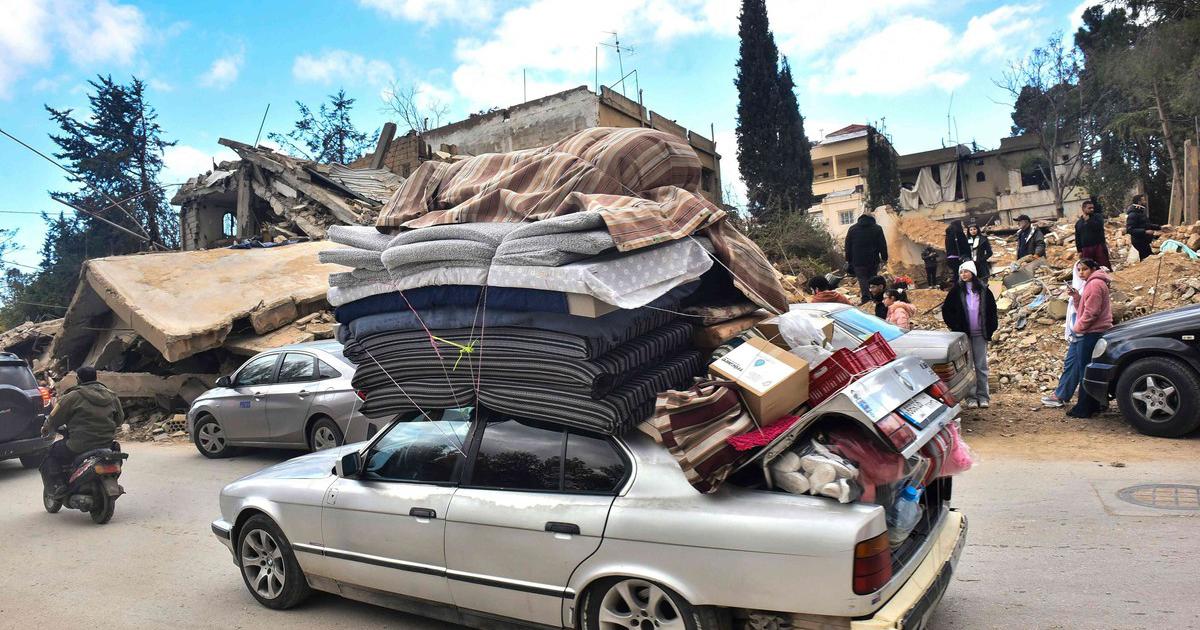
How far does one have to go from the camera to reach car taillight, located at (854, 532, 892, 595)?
9.20 feet

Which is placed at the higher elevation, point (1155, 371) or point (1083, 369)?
point (1155, 371)

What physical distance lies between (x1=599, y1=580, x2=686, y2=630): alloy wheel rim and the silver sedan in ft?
17.3

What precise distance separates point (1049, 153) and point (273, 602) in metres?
44.6

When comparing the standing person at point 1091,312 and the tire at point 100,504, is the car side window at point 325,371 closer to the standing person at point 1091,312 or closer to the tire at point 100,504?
the tire at point 100,504

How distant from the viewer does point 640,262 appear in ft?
12.0

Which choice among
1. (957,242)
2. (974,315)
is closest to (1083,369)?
(974,315)

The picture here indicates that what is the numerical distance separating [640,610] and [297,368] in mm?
7174

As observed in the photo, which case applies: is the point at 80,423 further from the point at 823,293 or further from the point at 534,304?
the point at 823,293

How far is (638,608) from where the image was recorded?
128 inches

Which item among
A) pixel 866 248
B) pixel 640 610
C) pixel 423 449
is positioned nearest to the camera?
pixel 640 610

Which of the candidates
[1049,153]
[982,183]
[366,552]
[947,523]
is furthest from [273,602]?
[982,183]

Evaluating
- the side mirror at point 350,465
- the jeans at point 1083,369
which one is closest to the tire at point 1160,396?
the jeans at point 1083,369

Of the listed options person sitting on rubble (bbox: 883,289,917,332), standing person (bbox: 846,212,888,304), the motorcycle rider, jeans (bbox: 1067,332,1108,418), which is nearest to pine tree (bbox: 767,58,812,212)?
standing person (bbox: 846,212,888,304)

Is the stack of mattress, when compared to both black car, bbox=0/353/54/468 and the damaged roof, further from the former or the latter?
the damaged roof
